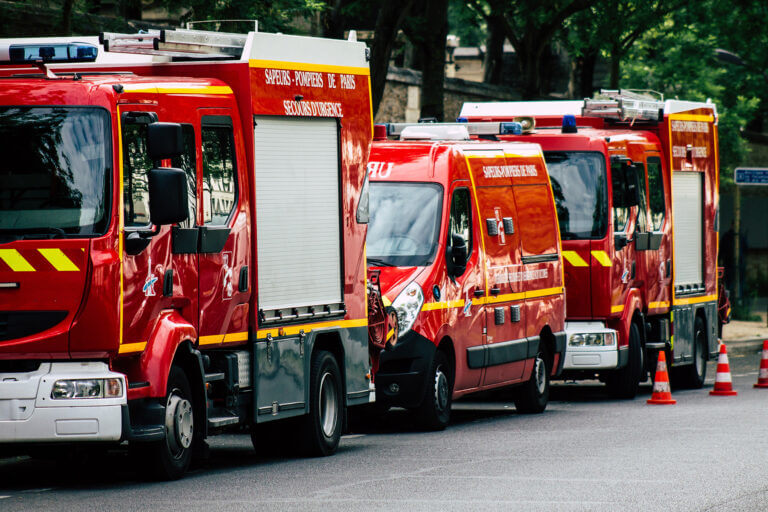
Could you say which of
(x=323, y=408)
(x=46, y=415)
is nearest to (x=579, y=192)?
(x=323, y=408)

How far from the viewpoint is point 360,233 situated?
12.9 metres

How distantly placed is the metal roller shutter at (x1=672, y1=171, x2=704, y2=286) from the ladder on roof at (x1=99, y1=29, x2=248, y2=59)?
10.2 meters

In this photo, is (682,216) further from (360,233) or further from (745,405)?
(360,233)

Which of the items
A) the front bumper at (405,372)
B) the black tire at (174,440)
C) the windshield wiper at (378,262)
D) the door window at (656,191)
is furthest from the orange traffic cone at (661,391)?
the black tire at (174,440)

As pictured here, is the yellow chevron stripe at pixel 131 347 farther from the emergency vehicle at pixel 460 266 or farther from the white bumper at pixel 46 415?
the emergency vehicle at pixel 460 266

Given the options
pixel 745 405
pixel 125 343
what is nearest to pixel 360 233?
pixel 125 343

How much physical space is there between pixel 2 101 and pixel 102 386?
76.0 inches

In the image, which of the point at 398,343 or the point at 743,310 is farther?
the point at 743,310

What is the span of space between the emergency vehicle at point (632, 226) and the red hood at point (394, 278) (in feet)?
11.4

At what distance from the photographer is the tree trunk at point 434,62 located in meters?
21.8

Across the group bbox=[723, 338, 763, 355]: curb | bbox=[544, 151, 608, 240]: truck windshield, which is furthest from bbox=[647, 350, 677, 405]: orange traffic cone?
bbox=[723, 338, 763, 355]: curb

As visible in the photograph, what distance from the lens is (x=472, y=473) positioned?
1109 centimetres

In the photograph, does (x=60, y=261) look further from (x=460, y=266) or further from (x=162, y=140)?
(x=460, y=266)

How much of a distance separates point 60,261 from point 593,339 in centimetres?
943
